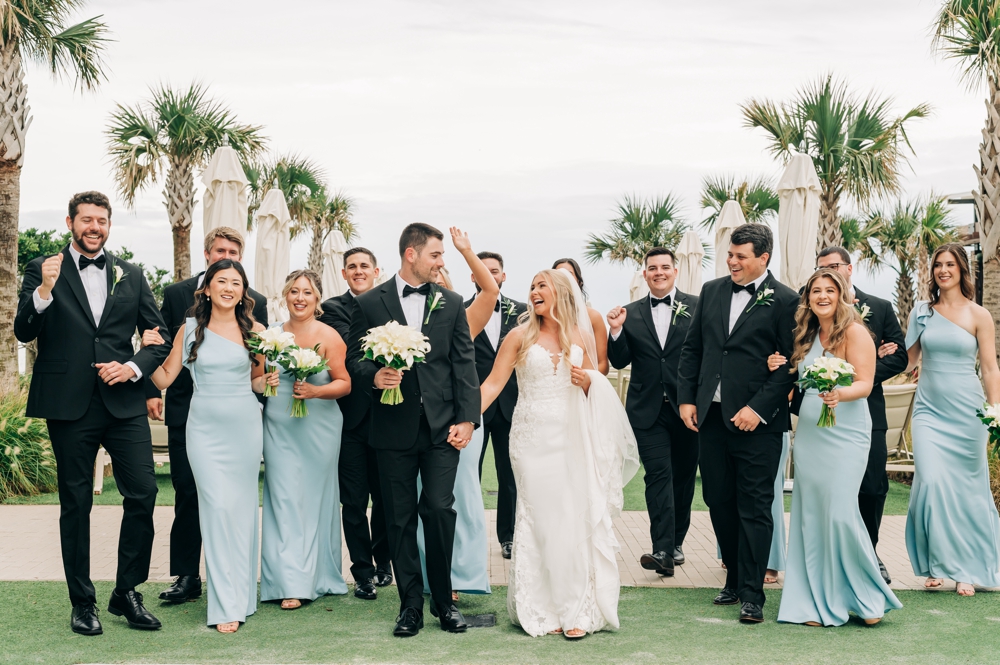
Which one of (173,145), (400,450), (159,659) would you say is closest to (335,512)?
(400,450)

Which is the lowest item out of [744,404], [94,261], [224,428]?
[224,428]

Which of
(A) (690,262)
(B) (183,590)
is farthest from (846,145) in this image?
(B) (183,590)

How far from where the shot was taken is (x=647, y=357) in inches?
276

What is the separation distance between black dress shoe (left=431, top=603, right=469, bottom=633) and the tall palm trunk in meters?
17.4

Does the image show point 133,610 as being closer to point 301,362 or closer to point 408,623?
point 408,623

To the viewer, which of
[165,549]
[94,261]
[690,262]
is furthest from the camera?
[690,262]

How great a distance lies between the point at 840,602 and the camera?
17.7ft

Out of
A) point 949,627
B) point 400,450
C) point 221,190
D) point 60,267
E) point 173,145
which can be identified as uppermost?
point 173,145

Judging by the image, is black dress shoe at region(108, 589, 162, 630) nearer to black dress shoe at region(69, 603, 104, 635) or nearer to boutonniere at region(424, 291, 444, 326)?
black dress shoe at region(69, 603, 104, 635)

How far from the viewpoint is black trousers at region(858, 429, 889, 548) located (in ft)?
20.8

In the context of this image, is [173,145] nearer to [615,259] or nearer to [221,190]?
[221,190]

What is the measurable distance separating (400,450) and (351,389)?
109 cm

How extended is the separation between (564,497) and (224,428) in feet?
6.83

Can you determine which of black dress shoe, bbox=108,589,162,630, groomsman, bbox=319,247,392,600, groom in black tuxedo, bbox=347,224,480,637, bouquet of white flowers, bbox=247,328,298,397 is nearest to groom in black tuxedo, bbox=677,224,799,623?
groom in black tuxedo, bbox=347,224,480,637
